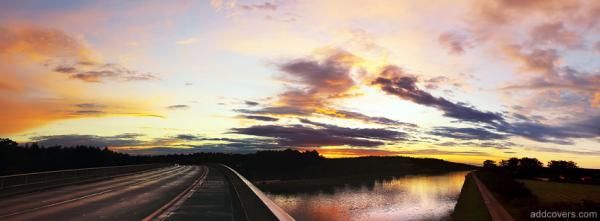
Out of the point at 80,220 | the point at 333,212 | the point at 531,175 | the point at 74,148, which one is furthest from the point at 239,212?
A: the point at 74,148

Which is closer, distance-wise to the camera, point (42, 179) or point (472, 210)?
point (472, 210)

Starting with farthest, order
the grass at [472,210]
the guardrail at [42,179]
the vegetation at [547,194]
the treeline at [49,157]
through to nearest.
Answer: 1. the treeline at [49,157]
2. the guardrail at [42,179]
3. the grass at [472,210]
4. the vegetation at [547,194]

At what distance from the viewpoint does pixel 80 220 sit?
1447 centimetres

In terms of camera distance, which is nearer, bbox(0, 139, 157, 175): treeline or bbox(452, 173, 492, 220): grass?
bbox(452, 173, 492, 220): grass

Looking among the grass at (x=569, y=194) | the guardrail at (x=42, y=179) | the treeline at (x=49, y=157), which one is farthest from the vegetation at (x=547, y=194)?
the treeline at (x=49, y=157)

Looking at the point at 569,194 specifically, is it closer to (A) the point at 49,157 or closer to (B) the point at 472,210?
(B) the point at 472,210

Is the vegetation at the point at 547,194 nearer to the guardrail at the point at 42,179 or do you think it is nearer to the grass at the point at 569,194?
the grass at the point at 569,194

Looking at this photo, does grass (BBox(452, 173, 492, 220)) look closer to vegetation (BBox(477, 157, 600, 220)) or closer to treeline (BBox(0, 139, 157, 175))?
vegetation (BBox(477, 157, 600, 220))

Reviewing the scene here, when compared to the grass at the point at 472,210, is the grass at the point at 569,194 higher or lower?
higher

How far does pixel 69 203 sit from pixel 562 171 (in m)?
67.8

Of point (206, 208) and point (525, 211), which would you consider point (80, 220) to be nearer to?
point (206, 208)

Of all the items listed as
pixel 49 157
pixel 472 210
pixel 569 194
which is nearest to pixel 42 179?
pixel 472 210

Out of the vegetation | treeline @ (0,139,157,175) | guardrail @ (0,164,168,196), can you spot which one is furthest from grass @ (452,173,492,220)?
treeline @ (0,139,157,175)

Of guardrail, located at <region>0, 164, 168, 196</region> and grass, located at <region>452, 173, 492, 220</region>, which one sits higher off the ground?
guardrail, located at <region>0, 164, 168, 196</region>
